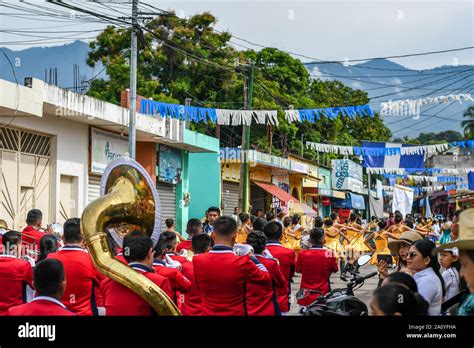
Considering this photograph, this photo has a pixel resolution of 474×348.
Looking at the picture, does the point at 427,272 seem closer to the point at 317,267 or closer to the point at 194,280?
the point at 194,280

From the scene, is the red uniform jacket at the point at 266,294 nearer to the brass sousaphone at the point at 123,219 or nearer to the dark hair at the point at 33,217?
the brass sousaphone at the point at 123,219

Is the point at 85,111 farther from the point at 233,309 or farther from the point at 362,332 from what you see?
the point at 362,332

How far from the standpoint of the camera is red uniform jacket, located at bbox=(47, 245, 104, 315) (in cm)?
720

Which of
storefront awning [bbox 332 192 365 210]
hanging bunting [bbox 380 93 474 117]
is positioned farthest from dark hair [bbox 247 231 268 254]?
storefront awning [bbox 332 192 365 210]

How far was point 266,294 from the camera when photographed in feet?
25.3

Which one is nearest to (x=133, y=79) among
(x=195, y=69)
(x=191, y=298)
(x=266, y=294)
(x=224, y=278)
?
(x=191, y=298)

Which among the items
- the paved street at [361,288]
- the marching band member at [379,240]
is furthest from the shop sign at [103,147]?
the marching band member at [379,240]

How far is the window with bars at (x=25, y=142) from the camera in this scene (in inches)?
743

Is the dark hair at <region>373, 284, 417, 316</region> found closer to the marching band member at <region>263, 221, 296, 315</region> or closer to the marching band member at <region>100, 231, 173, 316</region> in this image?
the marching band member at <region>100, 231, 173, 316</region>

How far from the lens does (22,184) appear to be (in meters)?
19.8

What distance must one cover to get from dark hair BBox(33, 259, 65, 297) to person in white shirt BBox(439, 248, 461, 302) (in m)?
3.31

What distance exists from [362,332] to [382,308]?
52.2 inches

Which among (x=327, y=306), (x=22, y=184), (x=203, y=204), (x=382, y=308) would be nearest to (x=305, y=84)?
(x=203, y=204)

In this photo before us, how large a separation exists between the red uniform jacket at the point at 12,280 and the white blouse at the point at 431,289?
145 inches
